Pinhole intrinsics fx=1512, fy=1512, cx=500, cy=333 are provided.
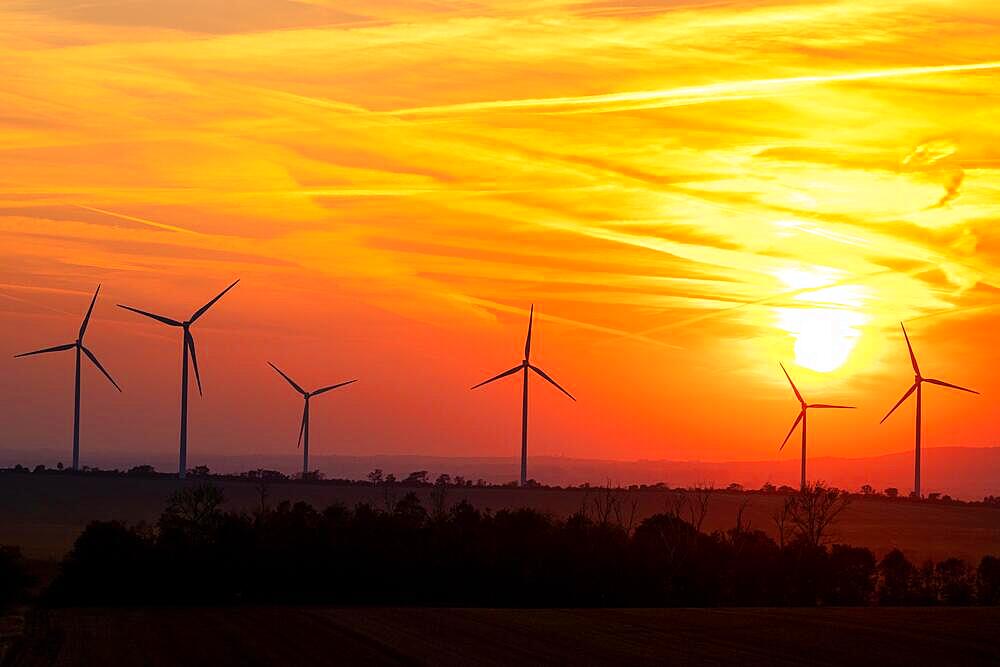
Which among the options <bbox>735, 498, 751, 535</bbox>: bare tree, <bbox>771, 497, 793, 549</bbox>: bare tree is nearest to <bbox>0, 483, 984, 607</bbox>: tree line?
<bbox>735, 498, 751, 535</bbox>: bare tree

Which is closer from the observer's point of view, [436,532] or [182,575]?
[182,575]

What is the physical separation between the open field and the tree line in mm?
36200

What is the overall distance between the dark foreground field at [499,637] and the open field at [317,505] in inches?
2557

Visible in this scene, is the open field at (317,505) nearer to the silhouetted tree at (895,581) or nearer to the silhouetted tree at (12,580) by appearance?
the silhouetted tree at (895,581)

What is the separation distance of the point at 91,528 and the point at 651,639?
132 feet

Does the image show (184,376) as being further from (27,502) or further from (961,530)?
(961,530)

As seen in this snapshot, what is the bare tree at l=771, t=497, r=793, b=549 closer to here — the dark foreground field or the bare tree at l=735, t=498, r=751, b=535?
the bare tree at l=735, t=498, r=751, b=535

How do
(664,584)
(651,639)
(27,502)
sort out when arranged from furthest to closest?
1. (27,502)
2. (664,584)
3. (651,639)

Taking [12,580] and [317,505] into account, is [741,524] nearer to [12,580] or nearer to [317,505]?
[317,505]

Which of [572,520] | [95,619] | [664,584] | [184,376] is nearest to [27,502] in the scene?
[184,376]

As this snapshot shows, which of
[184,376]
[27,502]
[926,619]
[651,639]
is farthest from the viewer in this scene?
[27,502]

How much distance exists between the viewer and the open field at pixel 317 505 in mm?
145250

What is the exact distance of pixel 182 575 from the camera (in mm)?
83562

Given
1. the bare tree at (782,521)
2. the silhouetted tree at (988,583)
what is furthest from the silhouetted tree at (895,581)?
the bare tree at (782,521)
